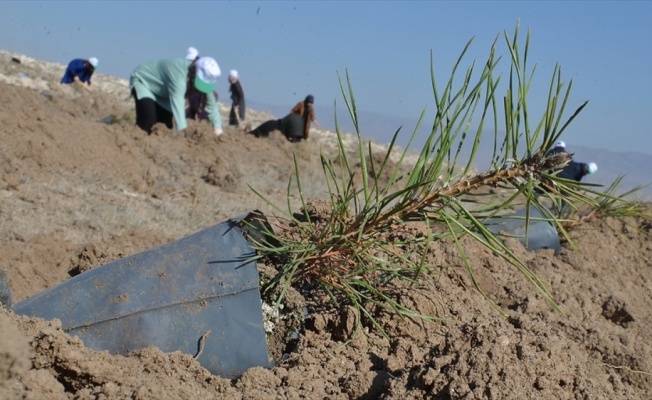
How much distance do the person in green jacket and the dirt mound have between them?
1975mm

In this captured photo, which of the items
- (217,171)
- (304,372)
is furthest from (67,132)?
(304,372)

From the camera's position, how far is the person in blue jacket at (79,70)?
14383 mm

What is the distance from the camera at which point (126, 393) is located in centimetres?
143

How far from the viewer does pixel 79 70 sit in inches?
577

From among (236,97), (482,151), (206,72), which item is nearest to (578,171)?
(206,72)

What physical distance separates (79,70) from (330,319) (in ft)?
45.1

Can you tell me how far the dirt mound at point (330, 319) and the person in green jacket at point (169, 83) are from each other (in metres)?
1.97

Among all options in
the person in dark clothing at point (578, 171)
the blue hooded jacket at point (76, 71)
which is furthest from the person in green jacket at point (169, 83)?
the blue hooded jacket at point (76, 71)

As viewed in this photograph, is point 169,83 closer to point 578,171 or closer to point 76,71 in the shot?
point 578,171

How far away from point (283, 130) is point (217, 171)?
5186mm

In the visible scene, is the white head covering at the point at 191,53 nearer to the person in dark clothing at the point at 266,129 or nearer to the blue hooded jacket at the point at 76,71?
the person in dark clothing at the point at 266,129

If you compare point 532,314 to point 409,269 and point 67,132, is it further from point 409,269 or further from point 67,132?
point 67,132

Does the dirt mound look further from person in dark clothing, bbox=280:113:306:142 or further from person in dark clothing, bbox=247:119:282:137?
person in dark clothing, bbox=280:113:306:142

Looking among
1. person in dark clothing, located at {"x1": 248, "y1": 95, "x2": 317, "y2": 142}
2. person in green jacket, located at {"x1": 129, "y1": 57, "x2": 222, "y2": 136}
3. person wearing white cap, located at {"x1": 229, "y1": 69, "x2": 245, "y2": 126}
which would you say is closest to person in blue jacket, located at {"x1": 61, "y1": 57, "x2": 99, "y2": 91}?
person wearing white cap, located at {"x1": 229, "y1": 69, "x2": 245, "y2": 126}
